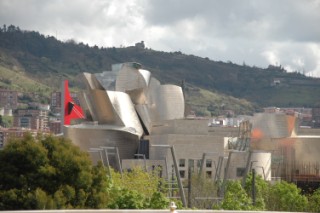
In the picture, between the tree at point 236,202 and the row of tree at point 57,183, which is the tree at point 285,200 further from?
the row of tree at point 57,183

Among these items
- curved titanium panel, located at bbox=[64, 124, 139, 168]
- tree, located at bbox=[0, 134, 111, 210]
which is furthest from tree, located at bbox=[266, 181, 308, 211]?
curved titanium panel, located at bbox=[64, 124, 139, 168]

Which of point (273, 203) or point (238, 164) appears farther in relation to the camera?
point (238, 164)

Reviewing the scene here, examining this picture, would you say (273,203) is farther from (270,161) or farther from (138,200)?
(270,161)

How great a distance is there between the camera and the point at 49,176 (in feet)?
116

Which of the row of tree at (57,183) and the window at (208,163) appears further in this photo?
the window at (208,163)

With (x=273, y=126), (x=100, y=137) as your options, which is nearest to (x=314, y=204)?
(x=100, y=137)

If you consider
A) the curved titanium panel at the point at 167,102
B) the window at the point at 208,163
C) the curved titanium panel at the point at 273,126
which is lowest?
the window at the point at 208,163

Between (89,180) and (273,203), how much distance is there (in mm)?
18653

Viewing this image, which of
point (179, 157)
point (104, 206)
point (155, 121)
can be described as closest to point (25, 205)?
point (104, 206)

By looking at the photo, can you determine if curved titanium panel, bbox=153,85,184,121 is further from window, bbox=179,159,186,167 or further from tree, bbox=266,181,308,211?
tree, bbox=266,181,308,211

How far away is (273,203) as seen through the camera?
51094 mm

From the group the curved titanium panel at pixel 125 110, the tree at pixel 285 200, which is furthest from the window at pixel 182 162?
the tree at pixel 285 200

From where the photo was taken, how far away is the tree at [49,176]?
33.6m

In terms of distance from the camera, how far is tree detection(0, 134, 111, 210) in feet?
110
